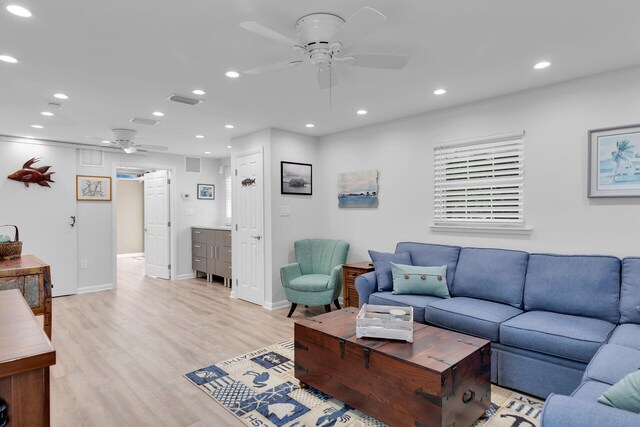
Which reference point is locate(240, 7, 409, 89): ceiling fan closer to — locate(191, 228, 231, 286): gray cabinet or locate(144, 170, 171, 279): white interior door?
locate(191, 228, 231, 286): gray cabinet

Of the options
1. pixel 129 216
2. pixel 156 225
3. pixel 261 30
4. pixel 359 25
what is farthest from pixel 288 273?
pixel 129 216

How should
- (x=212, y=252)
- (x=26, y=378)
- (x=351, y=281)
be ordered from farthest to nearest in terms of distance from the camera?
(x=212, y=252)
(x=351, y=281)
(x=26, y=378)

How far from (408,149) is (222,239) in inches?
139

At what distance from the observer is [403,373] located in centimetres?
198

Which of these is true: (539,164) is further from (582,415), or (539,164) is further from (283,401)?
(283,401)

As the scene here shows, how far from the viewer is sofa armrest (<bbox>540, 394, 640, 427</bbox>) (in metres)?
1.11

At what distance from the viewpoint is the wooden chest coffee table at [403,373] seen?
189cm

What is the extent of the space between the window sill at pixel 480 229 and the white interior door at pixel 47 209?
5.32 metres

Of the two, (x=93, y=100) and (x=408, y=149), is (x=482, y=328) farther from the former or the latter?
(x=93, y=100)

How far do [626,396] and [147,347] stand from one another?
11.4 ft

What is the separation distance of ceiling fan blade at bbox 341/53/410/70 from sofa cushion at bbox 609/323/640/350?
2.07 m

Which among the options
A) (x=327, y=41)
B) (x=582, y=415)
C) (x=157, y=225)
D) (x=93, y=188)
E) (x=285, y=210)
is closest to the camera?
(x=582, y=415)

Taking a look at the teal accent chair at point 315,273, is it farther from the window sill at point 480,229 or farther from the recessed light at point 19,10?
the recessed light at point 19,10

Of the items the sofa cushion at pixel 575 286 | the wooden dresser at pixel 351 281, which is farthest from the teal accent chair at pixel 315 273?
the sofa cushion at pixel 575 286
